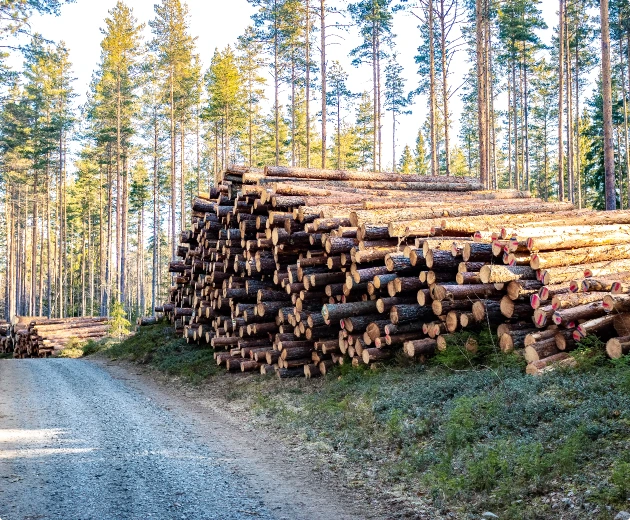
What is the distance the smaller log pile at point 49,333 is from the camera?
26.6m

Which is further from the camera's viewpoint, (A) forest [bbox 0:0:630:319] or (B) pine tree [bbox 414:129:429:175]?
(B) pine tree [bbox 414:129:429:175]

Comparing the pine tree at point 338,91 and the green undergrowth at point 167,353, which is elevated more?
the pine tree at point 338,91

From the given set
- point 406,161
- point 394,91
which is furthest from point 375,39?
point 406,161

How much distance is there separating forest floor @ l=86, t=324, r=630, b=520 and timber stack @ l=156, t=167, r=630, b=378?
22.0 inches

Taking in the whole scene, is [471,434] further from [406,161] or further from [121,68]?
[406,161]

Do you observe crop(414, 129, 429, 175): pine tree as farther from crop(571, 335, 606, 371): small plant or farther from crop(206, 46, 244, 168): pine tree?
crop(571, 335, 606, 371): small plant

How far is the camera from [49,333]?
88.9ft

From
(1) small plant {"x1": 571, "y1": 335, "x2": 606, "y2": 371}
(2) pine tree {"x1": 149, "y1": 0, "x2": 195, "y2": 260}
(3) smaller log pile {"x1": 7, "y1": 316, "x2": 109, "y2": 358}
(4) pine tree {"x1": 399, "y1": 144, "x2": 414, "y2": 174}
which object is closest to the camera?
(1) small plant {"x1": 571, "y1": 335, "x2": 606, "y2": 371}

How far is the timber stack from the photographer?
7.97 meters

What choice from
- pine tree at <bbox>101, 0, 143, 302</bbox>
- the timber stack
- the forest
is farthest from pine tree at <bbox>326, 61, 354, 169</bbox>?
the timber stack

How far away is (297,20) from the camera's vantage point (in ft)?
96.1

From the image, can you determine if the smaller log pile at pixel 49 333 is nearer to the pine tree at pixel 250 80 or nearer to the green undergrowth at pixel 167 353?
the green undergrowth at pixel 167 353

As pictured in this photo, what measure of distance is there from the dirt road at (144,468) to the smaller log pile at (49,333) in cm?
1731

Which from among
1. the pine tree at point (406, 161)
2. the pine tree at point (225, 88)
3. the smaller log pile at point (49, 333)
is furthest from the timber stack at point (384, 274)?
the pine tree at point (406, 161)
